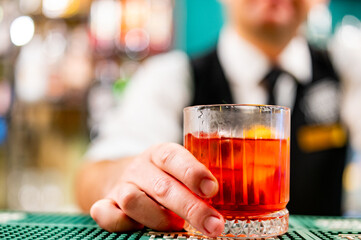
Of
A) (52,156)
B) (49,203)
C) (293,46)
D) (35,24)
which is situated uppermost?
(35,24)

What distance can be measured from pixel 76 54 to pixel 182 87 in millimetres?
1642

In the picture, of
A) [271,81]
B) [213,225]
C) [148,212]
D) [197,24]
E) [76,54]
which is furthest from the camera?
[76,54]

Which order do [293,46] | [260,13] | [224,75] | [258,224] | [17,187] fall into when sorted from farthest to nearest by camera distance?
[17,187] → [293,46] → [224,75] → [260,13] → [258,224]

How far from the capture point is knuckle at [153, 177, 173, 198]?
65 cm

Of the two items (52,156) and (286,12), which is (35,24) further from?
(286,12)

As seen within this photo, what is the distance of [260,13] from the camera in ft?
5.13

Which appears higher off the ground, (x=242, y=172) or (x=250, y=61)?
(x=250, y=61)

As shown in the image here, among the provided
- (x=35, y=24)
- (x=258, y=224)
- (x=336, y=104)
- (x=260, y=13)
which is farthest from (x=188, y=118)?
(x=35, y=24)

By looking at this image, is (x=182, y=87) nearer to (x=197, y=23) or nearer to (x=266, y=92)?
(x=266, y=92)

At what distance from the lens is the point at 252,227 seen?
0.61 metres

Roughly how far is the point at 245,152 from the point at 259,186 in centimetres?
6

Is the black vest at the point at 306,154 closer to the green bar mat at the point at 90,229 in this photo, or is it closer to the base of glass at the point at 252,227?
the green bar mat at the point at 90,229

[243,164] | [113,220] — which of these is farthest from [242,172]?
[113,220]

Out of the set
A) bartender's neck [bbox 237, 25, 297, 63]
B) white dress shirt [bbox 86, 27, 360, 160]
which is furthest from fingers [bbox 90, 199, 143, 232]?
bartender's neck [bbox 237, 25, 297, 63]
